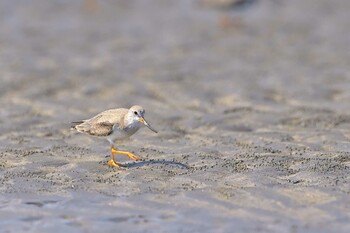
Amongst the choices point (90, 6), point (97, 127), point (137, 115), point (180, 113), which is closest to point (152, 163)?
point (137, 115)

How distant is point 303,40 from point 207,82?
12.9ft

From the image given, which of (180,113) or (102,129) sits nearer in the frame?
(102,129)

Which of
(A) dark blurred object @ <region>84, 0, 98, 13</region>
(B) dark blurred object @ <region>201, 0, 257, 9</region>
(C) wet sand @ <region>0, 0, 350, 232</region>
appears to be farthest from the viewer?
(A) dark blurred object @ <region>84, 0, 98, 13</region>

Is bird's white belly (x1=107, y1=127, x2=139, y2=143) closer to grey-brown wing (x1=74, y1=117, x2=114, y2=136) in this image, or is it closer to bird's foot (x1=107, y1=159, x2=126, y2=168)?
grey-brown wing (x1=74, y1=117, x2=114, y2=136)

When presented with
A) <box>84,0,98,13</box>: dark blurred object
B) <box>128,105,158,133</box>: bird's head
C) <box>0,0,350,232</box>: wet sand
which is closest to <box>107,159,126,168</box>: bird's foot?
<box>0,0,350,232</box>: wet sand

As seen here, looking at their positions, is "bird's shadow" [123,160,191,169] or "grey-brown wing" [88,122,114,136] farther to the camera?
"bird's shadow" [123,160,191,169]

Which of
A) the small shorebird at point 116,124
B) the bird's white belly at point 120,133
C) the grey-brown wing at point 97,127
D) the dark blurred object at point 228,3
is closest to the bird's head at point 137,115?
the small shorebird at point 116,124

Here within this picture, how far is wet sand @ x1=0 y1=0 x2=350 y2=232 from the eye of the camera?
9.59 metres

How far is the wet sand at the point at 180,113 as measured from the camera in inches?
377

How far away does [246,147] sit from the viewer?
480 inches

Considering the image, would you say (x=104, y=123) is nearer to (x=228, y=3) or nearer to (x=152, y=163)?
(x=152, y=163)

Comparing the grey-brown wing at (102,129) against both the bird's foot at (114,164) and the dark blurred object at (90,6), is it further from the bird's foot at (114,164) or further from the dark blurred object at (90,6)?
Answer: the dark blurred object at (90,6)

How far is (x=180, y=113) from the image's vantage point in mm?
14320

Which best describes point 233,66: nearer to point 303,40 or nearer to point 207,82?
point 207,82
